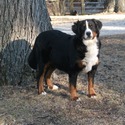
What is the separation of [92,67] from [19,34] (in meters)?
1.56

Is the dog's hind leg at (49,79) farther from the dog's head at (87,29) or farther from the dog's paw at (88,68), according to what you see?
the dog's head at (87,29)

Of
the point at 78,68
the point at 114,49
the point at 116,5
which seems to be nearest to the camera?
the point at 78,68

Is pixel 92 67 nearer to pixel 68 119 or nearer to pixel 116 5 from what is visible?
pixel 68 119

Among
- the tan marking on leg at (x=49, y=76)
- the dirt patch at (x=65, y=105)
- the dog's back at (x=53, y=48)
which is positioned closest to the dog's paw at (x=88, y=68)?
the dog's back at (x=53, y=48)

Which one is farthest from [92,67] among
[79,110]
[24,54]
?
[24,54]

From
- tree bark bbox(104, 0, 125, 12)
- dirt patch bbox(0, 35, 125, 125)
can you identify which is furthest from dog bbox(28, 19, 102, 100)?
tree bark bbox(104, 0, 125, 12)

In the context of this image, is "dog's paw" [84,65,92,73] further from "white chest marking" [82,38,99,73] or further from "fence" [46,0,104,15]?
"fence" [46,0,104,15]

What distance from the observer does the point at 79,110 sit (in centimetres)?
631

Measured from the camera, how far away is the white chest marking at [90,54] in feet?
21.3

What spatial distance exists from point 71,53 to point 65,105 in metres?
0.82

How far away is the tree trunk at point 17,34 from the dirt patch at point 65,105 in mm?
303

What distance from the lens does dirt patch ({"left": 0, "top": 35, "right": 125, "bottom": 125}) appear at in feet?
19.6

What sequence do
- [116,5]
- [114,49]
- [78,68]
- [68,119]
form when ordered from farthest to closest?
[116,5]
[114,49]
[78,68]
[68,119]

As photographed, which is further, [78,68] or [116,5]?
[116,5]
